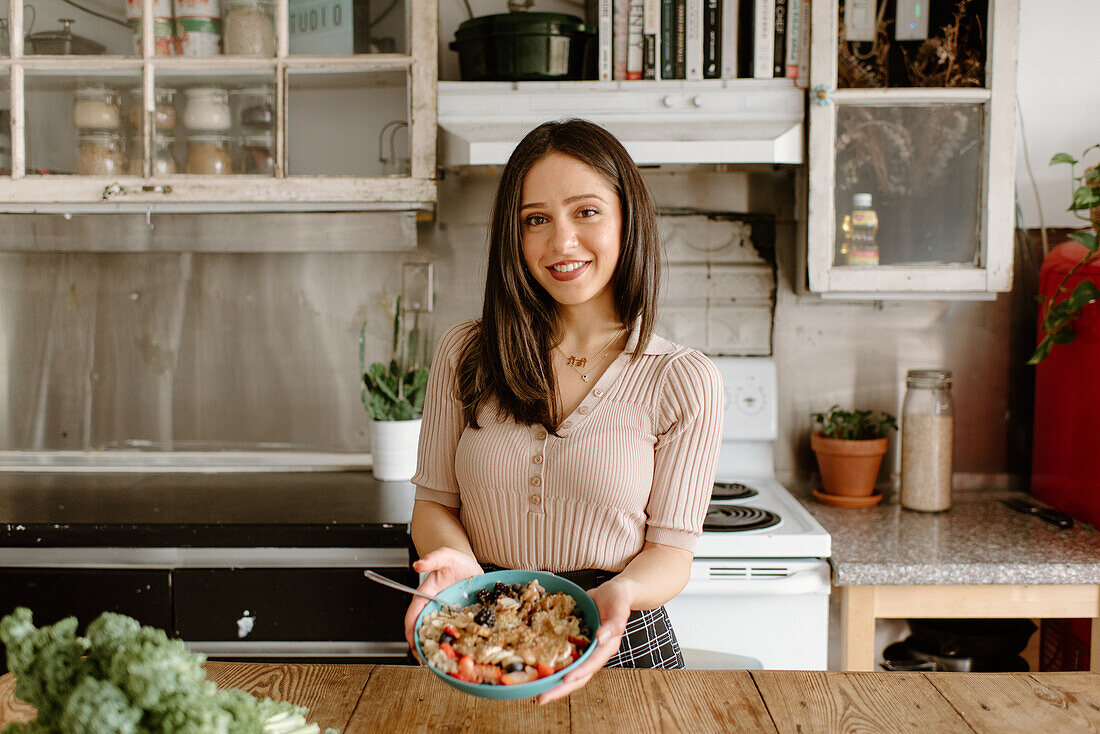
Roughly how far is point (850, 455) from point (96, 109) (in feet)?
6.72

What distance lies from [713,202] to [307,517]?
4.37 ft

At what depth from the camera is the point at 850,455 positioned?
209cm

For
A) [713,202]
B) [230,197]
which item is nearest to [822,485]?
[713,202]

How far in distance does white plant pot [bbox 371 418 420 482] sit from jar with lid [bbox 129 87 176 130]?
0.88 meters

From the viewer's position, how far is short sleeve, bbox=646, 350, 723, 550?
121cm

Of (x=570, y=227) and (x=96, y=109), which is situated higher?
(x=96, y=109)

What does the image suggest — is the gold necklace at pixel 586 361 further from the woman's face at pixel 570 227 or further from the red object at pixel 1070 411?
the red object at pixel 1070 411

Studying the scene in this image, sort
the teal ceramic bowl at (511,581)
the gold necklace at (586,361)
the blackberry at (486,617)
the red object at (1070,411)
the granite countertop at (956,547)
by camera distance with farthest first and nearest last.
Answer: the red object at (1070,411), the granite countertop at (956,547), the gold necklace at (586,361), the blackberry at (486,617), the teal ceramic bowl at (511,581)

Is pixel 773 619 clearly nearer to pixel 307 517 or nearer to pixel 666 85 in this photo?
pixel 307 517

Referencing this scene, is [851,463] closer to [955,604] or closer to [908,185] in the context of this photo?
[955,604]

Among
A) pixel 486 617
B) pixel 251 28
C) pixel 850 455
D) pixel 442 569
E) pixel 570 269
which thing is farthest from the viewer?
pixel 850 455

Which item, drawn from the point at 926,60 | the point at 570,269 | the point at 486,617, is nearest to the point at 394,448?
the point at 570,269

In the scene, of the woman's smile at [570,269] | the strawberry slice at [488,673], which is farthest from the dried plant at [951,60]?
the strawberry slice at [488,673]

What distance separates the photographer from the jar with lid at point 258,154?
6.54 feet
